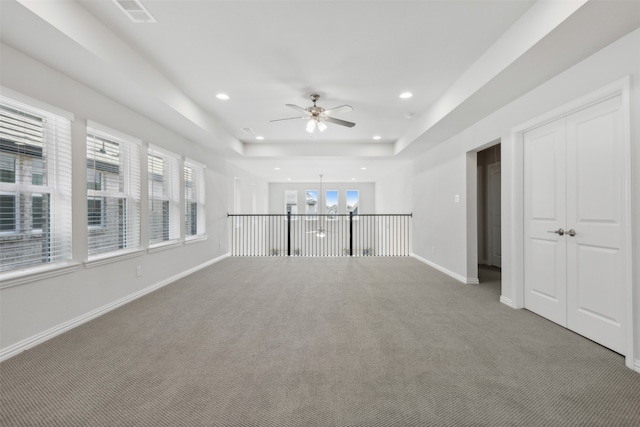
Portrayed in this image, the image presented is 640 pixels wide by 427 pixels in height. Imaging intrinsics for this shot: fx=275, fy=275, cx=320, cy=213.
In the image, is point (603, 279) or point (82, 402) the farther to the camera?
point (603, 279)

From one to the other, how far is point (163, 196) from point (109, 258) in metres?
1.39

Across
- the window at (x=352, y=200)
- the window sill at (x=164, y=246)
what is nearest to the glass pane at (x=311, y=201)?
the window at (x=352, y=200)

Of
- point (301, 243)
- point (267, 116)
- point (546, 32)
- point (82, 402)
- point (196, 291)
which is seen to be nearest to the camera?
point (82, 402)

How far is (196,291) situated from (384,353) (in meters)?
2.78

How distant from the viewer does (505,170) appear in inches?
129

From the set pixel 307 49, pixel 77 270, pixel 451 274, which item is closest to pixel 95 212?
pixel 77 270

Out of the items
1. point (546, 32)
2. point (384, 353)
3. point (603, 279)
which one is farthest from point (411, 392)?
point (546, 32)

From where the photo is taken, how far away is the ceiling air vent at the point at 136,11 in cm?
204

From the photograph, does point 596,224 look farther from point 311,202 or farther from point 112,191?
point 311,202

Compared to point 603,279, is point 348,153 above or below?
above

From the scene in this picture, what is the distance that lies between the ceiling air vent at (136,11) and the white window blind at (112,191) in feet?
4.13

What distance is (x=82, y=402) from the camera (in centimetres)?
160

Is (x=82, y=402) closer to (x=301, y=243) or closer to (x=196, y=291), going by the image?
(x=196, y=291)

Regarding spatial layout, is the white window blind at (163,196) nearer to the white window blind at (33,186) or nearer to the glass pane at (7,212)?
the white window blind at (33,186)
